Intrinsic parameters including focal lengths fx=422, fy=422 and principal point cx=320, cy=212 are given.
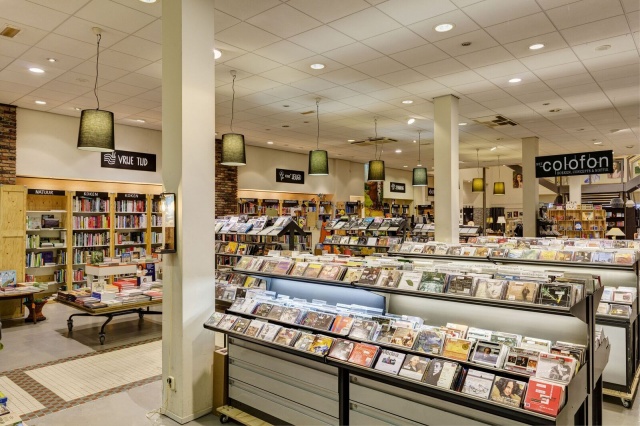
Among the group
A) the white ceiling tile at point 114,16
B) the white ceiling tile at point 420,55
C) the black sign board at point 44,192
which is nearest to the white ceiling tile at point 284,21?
the white ceiling tile at point 114,16

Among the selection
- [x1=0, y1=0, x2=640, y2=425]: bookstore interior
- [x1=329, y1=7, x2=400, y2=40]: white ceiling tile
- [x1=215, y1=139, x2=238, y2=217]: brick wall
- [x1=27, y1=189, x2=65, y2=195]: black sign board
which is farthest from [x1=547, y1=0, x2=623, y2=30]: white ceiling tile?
[x1=27, y1=189, x2=65, y2=195]: black sign board

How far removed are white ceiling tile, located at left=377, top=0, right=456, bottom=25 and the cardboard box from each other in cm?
370

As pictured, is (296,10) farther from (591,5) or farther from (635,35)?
(635,35)

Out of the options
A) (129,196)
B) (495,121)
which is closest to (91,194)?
(129,196)

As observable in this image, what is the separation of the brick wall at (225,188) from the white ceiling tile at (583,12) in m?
8.40

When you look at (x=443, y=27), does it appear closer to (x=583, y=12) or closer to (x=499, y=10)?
(x=499, y=10)

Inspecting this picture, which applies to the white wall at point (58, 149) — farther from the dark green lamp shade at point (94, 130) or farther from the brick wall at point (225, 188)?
the dark green lamp shade at point (94, 130)

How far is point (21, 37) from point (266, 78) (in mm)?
3094

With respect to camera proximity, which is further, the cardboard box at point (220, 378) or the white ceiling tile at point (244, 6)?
the white ceiling tile at point (244, 6)

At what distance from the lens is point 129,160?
973cm

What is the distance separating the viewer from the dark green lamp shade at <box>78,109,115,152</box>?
16.3ft

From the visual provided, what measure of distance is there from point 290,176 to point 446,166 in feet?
21.6

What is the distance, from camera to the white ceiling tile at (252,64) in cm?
566

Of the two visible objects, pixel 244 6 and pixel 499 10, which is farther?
pixel 499 10
